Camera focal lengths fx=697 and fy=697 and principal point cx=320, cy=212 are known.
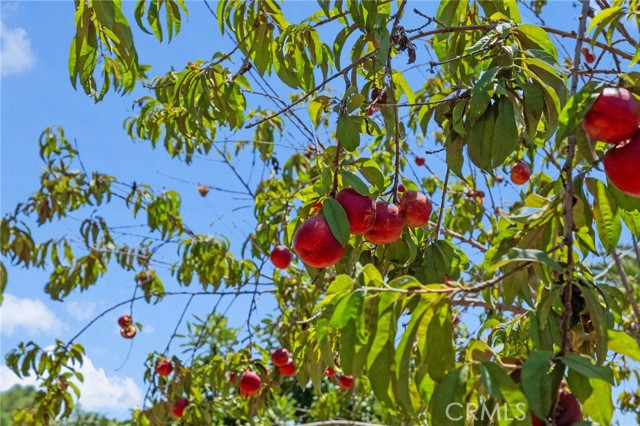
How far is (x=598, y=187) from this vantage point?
1.25m

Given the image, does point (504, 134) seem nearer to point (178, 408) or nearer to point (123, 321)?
point (178, 408)

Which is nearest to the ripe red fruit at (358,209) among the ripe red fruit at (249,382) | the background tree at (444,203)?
the background tree at (444,203)

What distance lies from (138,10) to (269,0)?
406mm

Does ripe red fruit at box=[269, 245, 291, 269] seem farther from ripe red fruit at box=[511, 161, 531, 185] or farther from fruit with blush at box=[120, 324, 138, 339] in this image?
fruit with blush at box=[120, 324, 138, 339]

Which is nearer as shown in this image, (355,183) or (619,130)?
(619,130)

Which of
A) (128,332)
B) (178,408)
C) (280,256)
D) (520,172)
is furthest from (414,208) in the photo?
(128,332)

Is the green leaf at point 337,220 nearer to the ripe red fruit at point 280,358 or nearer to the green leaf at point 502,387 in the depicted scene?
the green leaf at point 502,387

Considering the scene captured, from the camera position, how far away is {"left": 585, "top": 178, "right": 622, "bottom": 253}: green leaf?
49.3 inches

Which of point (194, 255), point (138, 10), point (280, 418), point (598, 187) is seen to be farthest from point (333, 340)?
point (280, 418)

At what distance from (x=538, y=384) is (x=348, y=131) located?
2.35ft

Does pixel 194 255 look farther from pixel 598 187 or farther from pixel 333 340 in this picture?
pixel 598 187

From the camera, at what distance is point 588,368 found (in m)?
0.90

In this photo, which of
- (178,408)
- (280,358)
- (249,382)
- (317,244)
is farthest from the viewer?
(178,408)

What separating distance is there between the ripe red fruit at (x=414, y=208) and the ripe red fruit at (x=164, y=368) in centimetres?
272
